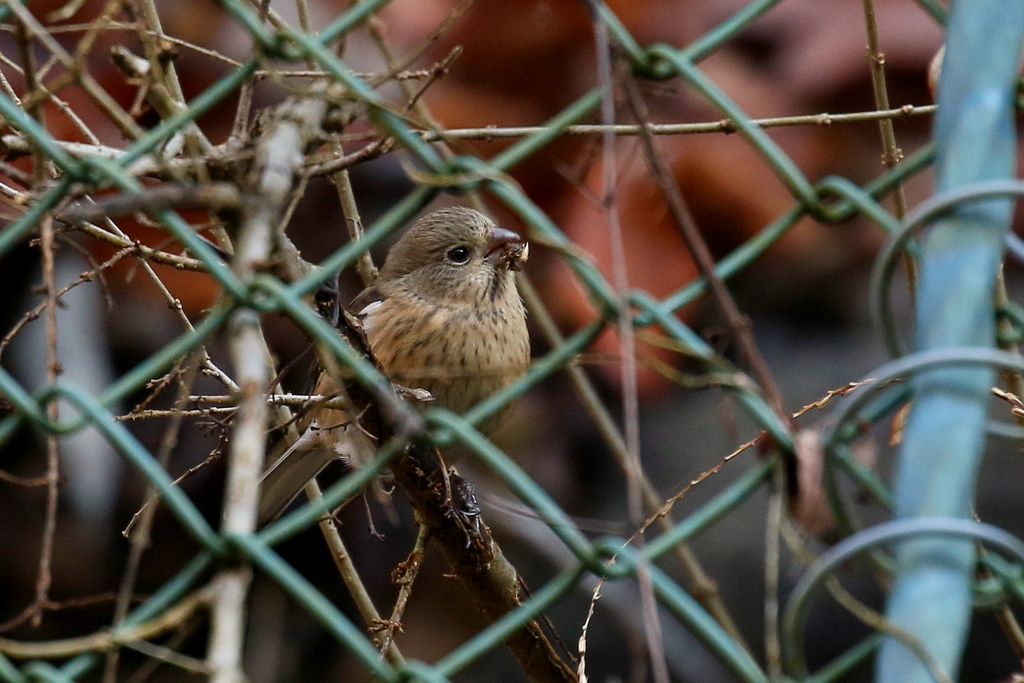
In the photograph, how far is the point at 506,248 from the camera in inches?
160

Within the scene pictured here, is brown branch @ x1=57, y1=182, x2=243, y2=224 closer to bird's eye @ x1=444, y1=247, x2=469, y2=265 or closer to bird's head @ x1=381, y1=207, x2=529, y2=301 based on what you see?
bird's head @ x1=381, y1=207, x2=529, y2=301

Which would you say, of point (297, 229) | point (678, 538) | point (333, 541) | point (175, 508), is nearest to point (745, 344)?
point (678, 538)

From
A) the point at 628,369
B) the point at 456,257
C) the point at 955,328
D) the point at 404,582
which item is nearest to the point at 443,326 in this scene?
the point at 456,257

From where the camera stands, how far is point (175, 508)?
1448mm

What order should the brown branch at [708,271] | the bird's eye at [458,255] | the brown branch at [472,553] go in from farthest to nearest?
the bird's eye at [458,255] → the brown branch at [472,553] → the brown branch at [708,271]

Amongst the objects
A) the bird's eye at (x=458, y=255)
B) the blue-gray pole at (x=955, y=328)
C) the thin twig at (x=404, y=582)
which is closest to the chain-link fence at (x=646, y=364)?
the blue-gray pole at (x=955, y=328)

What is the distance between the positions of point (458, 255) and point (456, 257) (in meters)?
0.01

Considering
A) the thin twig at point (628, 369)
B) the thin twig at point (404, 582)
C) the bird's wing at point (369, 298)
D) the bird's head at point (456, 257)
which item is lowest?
the thin twig at point (404, 582)

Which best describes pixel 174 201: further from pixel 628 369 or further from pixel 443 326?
pixel 443 326

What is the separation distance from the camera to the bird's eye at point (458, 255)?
416 cm

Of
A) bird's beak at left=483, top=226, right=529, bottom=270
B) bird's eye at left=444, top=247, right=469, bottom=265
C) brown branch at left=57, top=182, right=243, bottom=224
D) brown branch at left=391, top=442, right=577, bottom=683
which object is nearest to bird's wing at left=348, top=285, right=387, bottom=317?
bird's eye at left=444, top=247, right=469, bottom=265

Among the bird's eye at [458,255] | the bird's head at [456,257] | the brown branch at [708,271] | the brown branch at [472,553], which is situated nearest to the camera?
the brown branch at [708,271]

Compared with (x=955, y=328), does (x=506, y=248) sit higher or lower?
higher

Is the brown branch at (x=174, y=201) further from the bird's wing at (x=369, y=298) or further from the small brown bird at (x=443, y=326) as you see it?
the bird's wing at (x=369, y=298)
